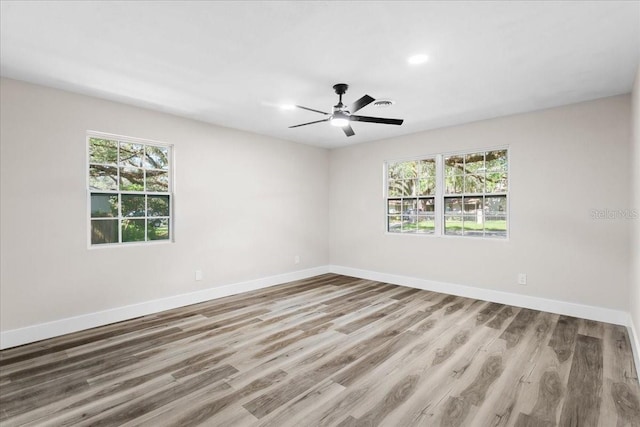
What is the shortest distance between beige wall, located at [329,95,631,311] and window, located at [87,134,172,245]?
3.86 meters

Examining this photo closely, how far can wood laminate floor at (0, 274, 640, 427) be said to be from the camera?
2.12m

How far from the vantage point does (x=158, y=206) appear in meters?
4.37

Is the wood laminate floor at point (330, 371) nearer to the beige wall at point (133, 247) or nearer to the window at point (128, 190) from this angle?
the beige wall at point (133, 247)

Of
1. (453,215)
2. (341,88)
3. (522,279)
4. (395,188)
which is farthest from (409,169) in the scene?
(341,88)

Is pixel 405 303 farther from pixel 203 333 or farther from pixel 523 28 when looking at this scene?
pixel 523 28

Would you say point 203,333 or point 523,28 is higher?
point 523,28

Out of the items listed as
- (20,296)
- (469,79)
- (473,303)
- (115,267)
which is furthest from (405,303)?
(20,296)

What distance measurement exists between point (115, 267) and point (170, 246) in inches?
27.3

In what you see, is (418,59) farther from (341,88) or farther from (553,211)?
(553,211)

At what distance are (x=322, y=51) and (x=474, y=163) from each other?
329 cm

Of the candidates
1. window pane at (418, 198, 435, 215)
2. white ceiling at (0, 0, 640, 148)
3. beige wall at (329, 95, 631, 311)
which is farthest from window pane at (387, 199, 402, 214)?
white ceiling at (0, 0, 640, 148)

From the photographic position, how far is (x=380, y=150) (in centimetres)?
596

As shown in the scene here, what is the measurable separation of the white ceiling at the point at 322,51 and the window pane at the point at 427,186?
1553mm

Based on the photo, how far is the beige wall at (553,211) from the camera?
3770 mm
